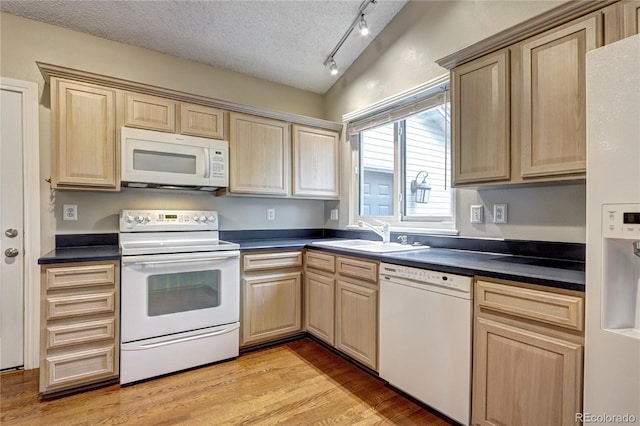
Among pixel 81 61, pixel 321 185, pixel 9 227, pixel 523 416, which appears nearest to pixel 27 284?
pixel 9 227

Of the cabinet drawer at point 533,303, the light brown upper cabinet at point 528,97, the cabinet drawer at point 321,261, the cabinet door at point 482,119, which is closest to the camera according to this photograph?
the cabinet drawer at point 533,303

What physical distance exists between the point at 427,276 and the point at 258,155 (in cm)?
183

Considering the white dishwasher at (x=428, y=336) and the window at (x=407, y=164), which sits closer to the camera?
the white dishwasher at (x=428, y=336)

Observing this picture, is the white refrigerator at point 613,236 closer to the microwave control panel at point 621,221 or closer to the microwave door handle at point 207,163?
the microwave control panel at point 621,221

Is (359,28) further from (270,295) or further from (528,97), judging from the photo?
(270,295)

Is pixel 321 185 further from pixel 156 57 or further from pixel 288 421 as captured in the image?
pixel 288 421

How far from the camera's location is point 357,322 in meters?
2.27

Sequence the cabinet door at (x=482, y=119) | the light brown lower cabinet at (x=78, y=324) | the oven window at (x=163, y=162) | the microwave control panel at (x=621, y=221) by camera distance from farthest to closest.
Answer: the oven window at (x=163, y=162)
the light brown lower cabinet at (x=78, y=324)
the cabinet door at (x=482, y=119)
the microwave control panel at (x=621, y=221)

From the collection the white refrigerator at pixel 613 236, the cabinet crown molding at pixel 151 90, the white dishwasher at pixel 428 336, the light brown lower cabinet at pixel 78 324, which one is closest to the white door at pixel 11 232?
the cabinet crown molding at pixel 151 90

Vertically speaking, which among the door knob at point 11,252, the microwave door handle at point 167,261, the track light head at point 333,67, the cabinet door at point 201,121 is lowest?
the microwave door handle at point 167,261

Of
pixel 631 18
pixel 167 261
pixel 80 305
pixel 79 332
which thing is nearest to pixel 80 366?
pixel 79 332

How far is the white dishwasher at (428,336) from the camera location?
1599 mm

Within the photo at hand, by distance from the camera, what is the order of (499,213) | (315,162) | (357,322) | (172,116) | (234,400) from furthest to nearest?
1. (315,162)
2. (172,116)
3. (357,322)
4. (499,213)
5. (234,400)

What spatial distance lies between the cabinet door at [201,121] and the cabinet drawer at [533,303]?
226 centimetres
